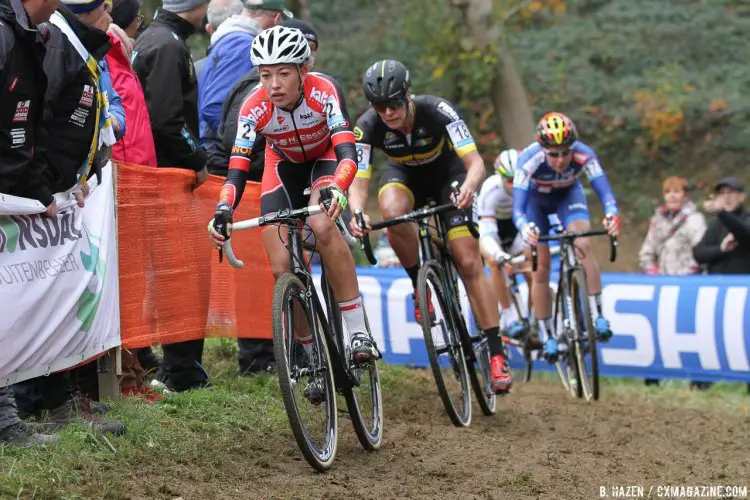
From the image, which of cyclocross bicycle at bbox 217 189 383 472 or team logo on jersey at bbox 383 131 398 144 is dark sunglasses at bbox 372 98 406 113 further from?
cyclocross bicycle at bbox 217 189 383 472

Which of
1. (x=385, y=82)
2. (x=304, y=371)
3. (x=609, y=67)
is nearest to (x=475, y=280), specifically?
(x=385, y=82)

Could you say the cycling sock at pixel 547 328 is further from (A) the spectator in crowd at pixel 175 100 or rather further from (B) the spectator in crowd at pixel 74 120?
(B) the spectator in crowd at pixel 74 120

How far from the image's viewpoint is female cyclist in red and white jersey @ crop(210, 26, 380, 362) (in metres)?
6.62

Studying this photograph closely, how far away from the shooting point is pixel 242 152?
22.1 feet

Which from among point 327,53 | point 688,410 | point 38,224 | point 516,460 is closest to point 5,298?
point 38,224

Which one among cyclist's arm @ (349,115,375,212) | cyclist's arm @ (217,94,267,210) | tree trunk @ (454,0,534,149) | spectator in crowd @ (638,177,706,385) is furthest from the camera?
tree trunk @ (454,0,534,149)

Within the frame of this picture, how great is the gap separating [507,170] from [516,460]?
5737 mm

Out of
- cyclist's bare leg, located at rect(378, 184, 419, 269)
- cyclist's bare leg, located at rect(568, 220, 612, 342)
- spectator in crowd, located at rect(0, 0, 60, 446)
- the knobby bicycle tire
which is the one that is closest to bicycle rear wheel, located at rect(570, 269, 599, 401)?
cyclist's bare leg, located at rect(568, 220, 612, 342)

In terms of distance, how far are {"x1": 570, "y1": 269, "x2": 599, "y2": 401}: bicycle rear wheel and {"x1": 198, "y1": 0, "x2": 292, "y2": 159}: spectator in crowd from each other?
12.4 feet

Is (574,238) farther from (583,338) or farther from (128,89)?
(128,89)

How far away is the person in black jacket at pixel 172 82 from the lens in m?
7.79

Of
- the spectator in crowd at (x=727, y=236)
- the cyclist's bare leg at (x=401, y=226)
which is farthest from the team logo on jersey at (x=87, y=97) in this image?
the spectator in crowd at (x=727, y=236)

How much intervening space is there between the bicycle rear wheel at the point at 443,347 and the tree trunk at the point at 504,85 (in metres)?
14.3

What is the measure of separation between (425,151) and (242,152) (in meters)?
2.38
